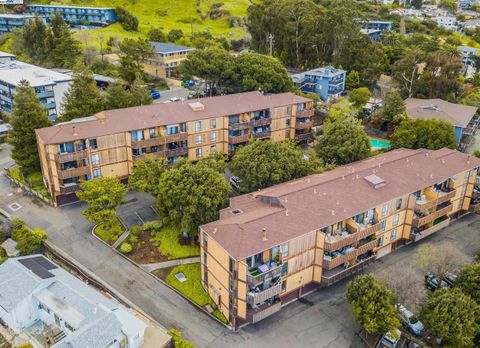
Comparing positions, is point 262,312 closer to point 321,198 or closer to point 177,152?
point 321,198

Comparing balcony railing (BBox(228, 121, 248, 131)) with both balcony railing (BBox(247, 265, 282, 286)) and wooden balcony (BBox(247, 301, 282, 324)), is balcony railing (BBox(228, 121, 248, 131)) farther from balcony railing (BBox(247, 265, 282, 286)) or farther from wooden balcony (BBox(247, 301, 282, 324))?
wooden balcony (BBox(247, 301, 282, 324))

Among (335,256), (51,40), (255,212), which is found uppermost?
(51,40)

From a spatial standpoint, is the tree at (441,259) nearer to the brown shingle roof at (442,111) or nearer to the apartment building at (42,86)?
the brown shingle roof at (442,111)

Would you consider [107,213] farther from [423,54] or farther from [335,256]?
[423,54]

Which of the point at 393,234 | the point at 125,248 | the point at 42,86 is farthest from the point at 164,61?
the point at 393,234

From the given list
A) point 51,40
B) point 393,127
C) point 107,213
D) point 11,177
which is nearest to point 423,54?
point 393,127

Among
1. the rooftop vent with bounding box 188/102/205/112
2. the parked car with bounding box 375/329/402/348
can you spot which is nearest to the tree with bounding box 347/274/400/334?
the parked car with bounding box 375/329/402/348
